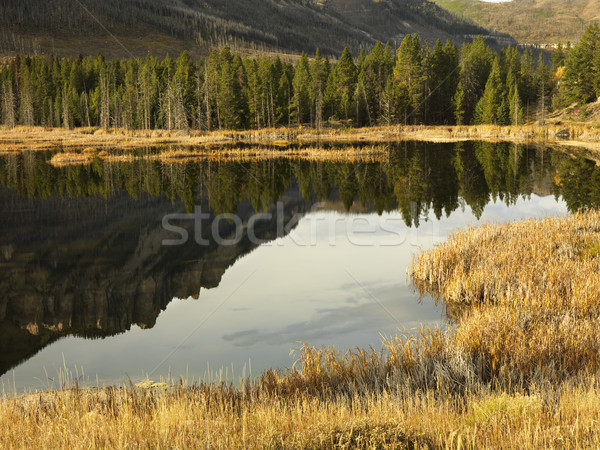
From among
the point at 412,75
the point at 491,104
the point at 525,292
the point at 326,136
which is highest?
the point at 412,75

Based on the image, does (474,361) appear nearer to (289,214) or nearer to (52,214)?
(289,214)

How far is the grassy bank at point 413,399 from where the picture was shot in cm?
621

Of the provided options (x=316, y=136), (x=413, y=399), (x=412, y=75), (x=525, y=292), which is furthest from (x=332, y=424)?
(x=412, y=75)

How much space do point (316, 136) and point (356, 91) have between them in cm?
1394

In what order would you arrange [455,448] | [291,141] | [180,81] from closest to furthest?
[455,448] → [291,141] → [180,81]

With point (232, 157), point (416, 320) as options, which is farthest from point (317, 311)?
point (232, 157)

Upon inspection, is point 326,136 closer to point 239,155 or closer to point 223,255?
point 239,155

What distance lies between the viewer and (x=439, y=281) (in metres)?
15.5

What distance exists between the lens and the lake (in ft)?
41.5

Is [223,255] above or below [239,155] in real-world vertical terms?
below

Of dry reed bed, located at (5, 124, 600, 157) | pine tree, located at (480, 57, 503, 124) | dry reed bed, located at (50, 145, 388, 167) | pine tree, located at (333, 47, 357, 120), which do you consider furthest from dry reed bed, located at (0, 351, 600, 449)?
pine tree, located at (333, 47, 357, 120)

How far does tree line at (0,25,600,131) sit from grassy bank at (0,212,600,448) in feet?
261

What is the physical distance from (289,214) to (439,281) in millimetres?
16298

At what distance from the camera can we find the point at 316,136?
8612cm
